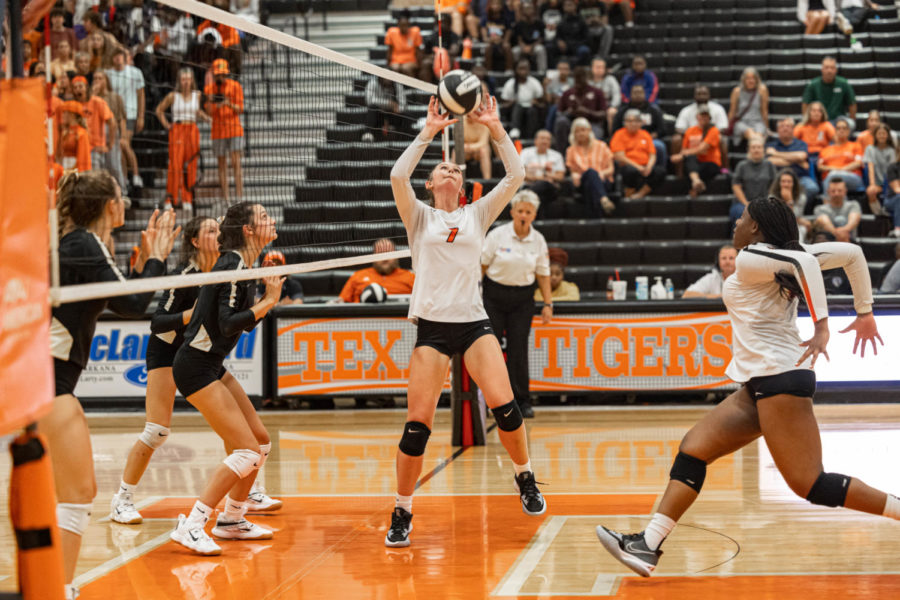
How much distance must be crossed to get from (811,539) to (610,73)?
11.1 m

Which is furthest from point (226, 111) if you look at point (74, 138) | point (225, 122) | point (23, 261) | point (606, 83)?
point (606, 83)

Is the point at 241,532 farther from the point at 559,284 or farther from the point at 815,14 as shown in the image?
the point at 815,14

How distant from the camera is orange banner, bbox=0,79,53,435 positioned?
9.25 feet

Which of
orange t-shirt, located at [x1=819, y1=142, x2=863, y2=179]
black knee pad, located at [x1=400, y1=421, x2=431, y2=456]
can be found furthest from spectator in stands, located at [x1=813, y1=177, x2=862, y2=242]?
black knee pad, located at [x1=400, y1=421, x2=431, y2=456]

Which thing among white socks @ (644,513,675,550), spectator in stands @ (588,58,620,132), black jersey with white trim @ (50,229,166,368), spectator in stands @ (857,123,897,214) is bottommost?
white socks @ (644,513,675,550)

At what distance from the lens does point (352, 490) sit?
725 cm

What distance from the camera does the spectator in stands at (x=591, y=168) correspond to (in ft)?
44.5

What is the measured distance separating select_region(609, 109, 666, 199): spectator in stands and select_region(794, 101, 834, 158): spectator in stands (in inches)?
77.5

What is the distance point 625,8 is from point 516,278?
29.5ft

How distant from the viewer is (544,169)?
1369 cm

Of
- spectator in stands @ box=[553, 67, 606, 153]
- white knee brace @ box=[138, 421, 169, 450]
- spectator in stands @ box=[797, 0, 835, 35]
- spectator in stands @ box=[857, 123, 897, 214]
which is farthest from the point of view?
spectator in stands @ box=[797, 0, 835, 35]

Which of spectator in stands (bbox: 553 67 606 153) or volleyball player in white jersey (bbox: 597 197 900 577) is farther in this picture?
spectator in stands (bbox: 553 67 606 153)

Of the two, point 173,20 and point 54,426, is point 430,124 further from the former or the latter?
point 173,20

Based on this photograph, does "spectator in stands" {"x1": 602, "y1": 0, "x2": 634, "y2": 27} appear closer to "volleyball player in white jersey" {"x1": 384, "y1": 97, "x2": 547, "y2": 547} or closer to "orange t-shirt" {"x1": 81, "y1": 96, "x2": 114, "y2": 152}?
"orange t-shirt" {"x1": 81, "y1": 96, "x2": 114, "y2": 152}
